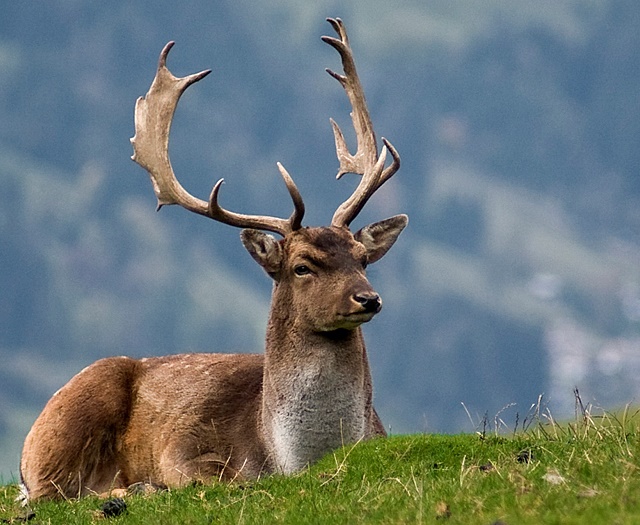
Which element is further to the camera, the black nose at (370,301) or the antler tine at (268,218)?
the antler tine at (268,218)

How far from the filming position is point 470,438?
10742mm

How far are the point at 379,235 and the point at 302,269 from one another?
1206mm

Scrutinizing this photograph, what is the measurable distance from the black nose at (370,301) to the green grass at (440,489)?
121 cm

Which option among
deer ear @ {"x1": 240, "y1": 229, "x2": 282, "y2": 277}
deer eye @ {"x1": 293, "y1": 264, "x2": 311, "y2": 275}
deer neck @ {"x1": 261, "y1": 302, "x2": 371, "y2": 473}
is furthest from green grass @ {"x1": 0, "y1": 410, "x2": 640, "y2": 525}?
deer ear @ {"x1": 240, "y1": 229, "x2": 282, "y2": 277}

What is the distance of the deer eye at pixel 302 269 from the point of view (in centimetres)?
1123

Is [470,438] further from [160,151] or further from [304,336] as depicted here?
[160,151]

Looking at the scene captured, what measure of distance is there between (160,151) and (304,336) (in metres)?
3.20

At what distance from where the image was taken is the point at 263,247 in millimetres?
11539

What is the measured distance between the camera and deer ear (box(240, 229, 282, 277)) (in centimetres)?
1150

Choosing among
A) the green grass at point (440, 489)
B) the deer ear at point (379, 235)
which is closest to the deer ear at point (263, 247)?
the deer ear at point (379, 235)

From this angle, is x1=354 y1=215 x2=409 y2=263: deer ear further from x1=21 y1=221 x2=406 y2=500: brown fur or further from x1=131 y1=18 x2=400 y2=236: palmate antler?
x1=131 y1=18 x2=400 y2=236: palmate antler

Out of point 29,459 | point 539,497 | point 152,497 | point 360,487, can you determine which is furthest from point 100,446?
point 539,497

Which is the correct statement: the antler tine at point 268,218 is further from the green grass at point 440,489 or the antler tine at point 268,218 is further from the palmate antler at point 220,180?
the green grass at point 440,489

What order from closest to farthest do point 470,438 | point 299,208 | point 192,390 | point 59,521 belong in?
point 59,521 < point 470,438 < point 299,208 < point 192,390
